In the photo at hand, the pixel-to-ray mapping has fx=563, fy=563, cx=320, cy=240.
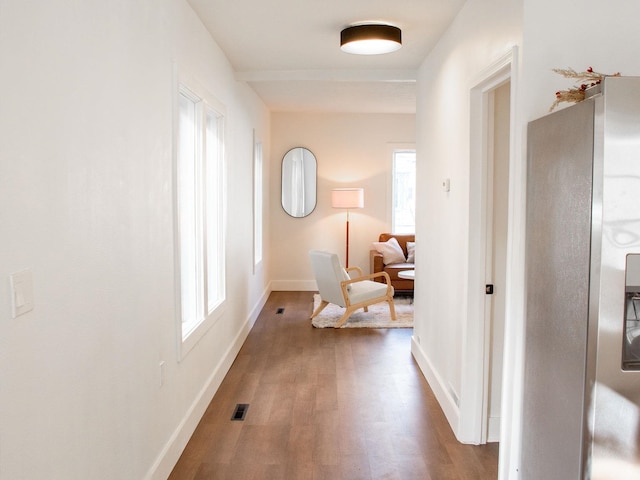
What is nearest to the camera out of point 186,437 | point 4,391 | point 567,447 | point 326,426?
point 4,391

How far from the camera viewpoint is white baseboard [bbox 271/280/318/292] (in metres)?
8.38

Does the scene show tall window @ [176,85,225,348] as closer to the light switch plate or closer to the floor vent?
the floor vent

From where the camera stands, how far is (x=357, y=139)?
8.26m

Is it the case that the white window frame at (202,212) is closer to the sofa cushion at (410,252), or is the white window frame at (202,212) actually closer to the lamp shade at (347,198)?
the lamp shade at (347,198)

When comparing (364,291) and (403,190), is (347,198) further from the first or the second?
(364,291)

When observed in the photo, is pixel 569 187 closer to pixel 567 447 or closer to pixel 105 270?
pixel 567 447

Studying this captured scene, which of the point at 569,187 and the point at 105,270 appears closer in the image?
the point at 569,187

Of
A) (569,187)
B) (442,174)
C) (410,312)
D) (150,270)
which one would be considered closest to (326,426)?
(150,270)

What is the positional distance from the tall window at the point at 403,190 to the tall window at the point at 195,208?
15.0ft

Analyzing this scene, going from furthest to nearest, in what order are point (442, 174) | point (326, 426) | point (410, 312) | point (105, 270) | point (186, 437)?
point (410, 312) < point (442, 174) < point (326, 426) < point (186, 437) < point (105, 270)

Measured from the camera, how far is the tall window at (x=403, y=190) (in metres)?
8.34

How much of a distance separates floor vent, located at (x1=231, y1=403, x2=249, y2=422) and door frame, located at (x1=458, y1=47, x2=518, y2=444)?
1.37 metres

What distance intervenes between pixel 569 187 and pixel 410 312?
5.10m

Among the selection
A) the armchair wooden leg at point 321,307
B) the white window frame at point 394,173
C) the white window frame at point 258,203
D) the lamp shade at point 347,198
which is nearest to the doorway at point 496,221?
the armchair wooden leg at point 321,307
